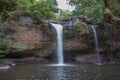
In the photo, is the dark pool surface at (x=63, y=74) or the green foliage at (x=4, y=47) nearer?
the dark pool surface at (x=63, y=74)

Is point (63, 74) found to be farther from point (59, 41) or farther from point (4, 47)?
point (59, 41)

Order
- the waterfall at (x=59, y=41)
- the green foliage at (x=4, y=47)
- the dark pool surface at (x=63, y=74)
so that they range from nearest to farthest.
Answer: the dark pool surface at (x=63, y=74)
the green foliage at (x=4, y=47)
the waterfall at (x=59, y=41)

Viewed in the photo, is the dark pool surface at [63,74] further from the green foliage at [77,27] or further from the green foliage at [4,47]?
the green foliage at [77,27]

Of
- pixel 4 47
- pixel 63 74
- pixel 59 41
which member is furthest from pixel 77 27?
pixel 63 74

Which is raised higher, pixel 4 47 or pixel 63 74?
pixel 4 47

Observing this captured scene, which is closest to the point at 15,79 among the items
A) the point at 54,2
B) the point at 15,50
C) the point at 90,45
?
the point at 15,50

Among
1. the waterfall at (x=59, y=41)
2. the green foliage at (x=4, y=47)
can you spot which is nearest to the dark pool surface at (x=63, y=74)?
the green foliage at (x=4, y=47)

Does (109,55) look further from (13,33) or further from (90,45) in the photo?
→ (13,33)

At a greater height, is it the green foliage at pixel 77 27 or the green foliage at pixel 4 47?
the green foliage at pixel 77 27

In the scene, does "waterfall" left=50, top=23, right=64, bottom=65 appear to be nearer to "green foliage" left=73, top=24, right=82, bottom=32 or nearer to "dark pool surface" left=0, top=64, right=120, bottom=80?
"green foliage" left=73, top=24, right=82, bottom=32

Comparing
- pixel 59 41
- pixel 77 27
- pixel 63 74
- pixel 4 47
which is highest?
pixel 77 27

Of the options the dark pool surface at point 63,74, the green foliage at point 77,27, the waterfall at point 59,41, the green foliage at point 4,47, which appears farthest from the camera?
the waterfall at point 59,41

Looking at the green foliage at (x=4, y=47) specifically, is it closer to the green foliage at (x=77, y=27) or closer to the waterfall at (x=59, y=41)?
the waterfall at (x=59, y=41)

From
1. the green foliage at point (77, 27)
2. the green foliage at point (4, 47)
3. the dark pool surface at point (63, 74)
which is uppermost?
the green foliage at point (77, 27)
